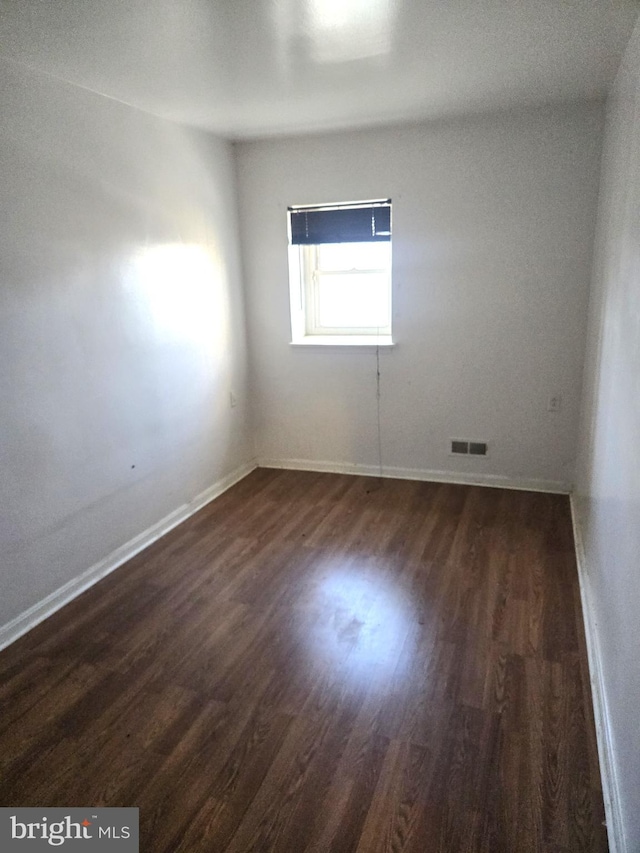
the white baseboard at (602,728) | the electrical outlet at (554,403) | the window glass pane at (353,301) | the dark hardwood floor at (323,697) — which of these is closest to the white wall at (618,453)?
the white baseboard at (602,728)

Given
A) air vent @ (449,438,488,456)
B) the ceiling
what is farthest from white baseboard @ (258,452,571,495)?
the ceiling

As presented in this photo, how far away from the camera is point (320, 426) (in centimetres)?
432

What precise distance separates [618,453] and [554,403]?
1850mm

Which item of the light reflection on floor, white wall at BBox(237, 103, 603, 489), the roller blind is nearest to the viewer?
the light reflection on floor

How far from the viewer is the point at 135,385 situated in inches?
122

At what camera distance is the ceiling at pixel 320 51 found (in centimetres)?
190

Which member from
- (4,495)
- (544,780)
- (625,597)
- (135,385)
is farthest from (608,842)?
(135,385)

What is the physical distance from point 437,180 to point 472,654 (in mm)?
2925

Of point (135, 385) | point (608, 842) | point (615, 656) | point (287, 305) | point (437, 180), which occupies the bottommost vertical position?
point (608, 842)

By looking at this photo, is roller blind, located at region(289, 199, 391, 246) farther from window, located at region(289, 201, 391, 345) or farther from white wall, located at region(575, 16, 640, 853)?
white wall, located at region(575, 16, 640, 853)

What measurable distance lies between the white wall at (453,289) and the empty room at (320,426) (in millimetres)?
20

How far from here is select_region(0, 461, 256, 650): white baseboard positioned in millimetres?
2447

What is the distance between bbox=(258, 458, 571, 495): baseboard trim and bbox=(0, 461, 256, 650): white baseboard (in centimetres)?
59

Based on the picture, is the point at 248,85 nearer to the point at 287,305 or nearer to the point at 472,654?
the point at 287,305
